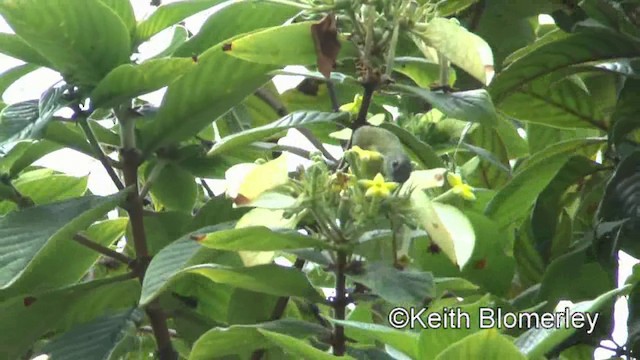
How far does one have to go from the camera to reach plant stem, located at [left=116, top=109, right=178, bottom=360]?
2.35 ft

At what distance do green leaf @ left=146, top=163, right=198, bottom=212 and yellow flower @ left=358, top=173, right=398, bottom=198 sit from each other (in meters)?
0.29

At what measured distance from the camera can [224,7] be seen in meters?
0.72

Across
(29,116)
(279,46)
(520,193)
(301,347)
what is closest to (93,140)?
(29,116)

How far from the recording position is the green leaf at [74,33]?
0.65m

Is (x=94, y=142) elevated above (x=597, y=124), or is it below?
above

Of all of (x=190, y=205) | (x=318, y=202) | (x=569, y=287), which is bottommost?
(x=569, y=287)

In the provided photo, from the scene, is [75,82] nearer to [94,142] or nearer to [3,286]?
[94,142]

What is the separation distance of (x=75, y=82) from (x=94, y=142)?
4 centimetres

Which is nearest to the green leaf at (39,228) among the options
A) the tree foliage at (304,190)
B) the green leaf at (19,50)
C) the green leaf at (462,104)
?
the tree foliage at (304,190)

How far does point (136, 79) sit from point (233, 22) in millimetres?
100

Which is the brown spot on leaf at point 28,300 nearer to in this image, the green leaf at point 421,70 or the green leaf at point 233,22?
the green leaf at point 233,22

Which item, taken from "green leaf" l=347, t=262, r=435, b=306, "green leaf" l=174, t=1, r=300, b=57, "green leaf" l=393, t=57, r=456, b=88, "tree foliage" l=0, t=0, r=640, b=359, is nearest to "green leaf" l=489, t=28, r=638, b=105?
"tree foliage" l=0, t=0, r=640, b=359

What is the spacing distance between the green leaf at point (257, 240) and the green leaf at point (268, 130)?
0.27 feet

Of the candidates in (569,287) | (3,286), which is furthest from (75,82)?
(569,287)
